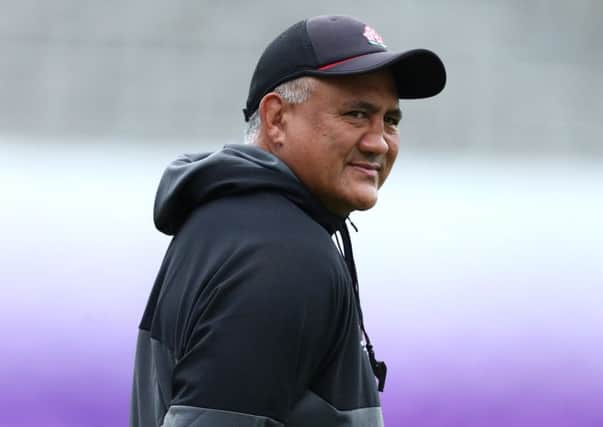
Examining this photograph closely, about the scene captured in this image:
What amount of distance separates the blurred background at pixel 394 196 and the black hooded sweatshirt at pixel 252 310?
175 cm

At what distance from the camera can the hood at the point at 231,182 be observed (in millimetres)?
1499

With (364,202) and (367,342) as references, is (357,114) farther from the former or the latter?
(367,342)

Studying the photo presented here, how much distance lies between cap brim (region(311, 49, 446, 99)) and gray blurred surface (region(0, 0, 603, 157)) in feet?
5.72

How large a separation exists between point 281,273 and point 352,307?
6.2 inches

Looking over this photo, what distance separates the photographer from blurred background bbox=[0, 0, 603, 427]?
3.25m

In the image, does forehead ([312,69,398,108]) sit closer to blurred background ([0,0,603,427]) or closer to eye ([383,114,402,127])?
eye ([383,114,402,127])

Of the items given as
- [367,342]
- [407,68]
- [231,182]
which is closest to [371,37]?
[407,68]

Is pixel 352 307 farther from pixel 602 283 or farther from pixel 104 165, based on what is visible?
pixel 602 283

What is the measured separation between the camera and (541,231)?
3.54 m

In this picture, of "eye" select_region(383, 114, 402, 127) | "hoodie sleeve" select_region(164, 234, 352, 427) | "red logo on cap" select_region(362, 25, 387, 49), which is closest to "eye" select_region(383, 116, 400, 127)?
"eye" select_region(383, 114, 402, 127)

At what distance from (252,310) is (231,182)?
0.27 meters

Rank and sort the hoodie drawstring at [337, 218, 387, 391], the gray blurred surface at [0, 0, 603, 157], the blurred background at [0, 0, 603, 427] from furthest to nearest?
the gray blurred surface at [0, 0, 603, 157], the blurred background at [0, 0, 603, 427], the hoodie drawstring at [337, 218, 387, 391]

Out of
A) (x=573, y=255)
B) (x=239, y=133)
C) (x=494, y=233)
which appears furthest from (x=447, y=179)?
(x=239, y=133)

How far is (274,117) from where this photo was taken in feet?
5.27
